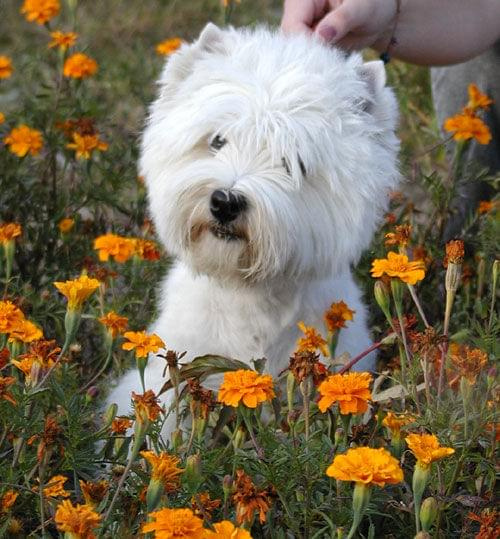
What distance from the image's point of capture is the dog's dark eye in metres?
2.69

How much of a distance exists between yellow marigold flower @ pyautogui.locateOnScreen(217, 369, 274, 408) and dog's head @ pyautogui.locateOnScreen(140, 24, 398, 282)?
0.77 meters

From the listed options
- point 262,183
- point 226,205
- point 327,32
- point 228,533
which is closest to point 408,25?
point 327,32

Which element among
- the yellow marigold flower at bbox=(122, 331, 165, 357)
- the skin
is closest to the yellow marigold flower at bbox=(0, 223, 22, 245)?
the yellow marigold flower at bbox=(122, 331, 165, 357)

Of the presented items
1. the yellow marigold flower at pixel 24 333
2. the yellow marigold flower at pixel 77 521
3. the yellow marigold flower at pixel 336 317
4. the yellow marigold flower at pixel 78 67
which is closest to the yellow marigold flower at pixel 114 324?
the yellow marigold flower at pixel 24 333

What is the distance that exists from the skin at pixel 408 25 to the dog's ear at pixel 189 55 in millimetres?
299

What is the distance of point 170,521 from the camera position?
4.59 feet

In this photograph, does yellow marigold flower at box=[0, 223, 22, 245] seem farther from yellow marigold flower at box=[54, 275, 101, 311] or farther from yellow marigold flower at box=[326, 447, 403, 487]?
yellow marigold flower at box=[326, 447, 403, 487]

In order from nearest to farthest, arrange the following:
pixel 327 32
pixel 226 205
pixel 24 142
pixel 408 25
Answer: pixel 226 205, pixel 327 32, pixel 24 142, pixel 408 25

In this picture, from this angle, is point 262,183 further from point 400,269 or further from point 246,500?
point 246,500

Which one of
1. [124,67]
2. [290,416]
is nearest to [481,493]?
[290,416]

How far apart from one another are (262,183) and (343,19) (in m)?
0.72

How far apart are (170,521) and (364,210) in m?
1.41

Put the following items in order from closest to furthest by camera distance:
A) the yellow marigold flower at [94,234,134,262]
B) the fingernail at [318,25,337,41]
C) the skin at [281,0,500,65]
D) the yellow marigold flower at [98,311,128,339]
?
the yellow marigold flower at [98,311,128,339], the yellow marigold flower at [94,234,134,262], the fingernail at [318,25,337,41], the skin at [281,0,500,65]

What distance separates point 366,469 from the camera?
1496 millimetres
